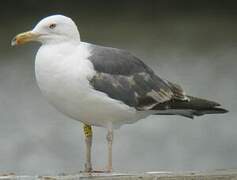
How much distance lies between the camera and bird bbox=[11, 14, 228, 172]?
2.28 m

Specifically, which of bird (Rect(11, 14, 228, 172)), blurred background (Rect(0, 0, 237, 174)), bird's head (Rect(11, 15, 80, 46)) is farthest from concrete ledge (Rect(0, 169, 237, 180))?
blurred background (Rect(0, 0, 237, 174))

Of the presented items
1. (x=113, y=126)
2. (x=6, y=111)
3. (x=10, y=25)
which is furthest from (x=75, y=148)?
(x=113, y=126)

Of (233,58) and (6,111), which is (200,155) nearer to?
(233,58)

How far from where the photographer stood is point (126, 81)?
241 cm

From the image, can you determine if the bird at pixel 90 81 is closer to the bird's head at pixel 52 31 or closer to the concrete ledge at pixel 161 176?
the bird's head at pixel 52 31

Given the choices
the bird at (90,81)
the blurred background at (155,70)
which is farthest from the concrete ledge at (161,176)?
the blurred background at (155,70)

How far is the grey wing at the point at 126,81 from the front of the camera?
7.70 feet

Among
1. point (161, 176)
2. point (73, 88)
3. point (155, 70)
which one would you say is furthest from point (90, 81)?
point (155, 70)

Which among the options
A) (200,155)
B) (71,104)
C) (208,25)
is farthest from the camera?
(208,25)

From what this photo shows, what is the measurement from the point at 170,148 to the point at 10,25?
83cm

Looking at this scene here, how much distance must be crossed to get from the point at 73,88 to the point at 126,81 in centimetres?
20

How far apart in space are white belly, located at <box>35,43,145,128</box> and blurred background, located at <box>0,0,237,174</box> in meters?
1.11

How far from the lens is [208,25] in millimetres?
3766

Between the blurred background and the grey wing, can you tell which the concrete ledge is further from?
the blurred background
